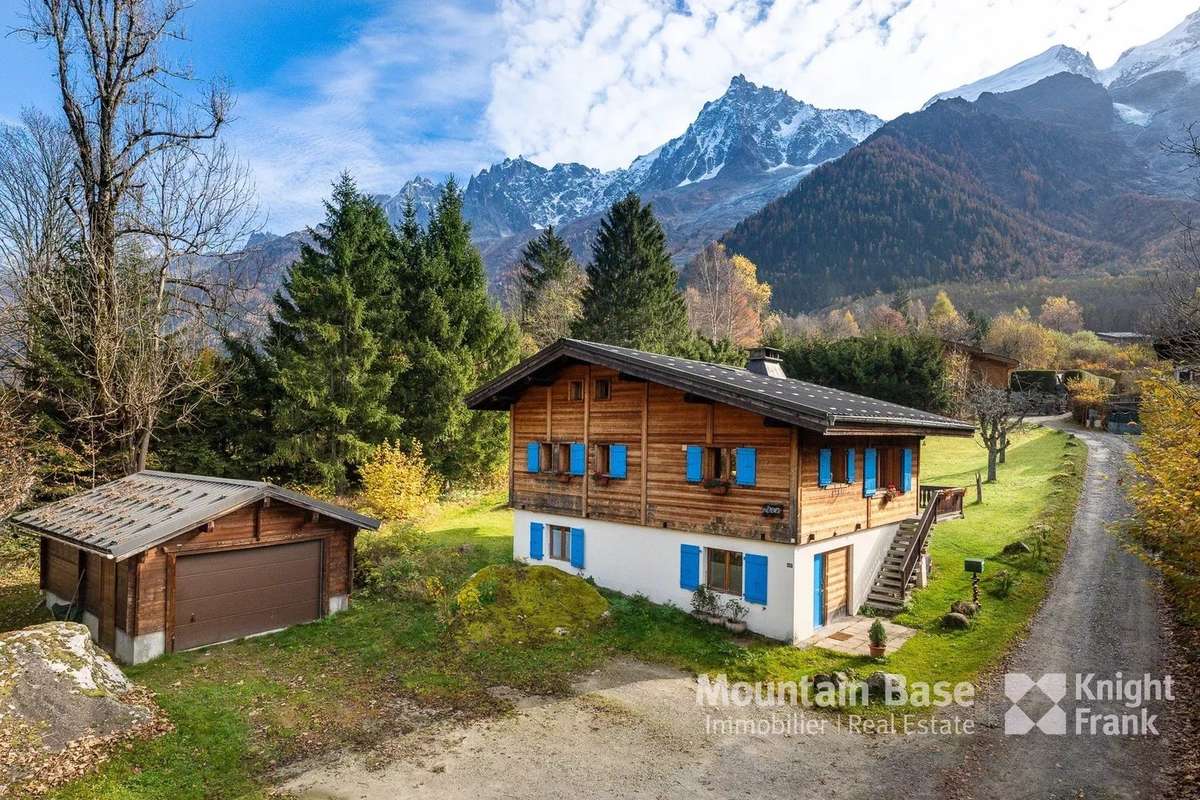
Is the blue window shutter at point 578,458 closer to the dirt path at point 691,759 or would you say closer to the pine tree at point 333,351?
the dirt path at point 691,759

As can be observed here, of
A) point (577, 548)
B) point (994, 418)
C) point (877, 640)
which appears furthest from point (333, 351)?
point (994, 418)

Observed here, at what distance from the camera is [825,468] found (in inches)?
651

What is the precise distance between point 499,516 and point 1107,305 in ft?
330

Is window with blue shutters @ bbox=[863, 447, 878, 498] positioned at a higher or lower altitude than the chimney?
lower

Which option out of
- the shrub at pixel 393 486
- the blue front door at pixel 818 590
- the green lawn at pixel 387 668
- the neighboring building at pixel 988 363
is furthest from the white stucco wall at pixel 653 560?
the neighboring building at pixel 988 363

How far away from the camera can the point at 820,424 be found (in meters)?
14.0

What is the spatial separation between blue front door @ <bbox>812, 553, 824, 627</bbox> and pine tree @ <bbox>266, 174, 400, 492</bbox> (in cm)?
2088

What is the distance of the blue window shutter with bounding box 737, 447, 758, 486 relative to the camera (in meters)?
16.2

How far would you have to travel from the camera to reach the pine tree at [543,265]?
186 ft

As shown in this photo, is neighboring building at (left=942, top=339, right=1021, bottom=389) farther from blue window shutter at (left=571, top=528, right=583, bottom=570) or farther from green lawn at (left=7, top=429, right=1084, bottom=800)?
blue window shutter at (left=571, top=528, right=583, bottom=570)

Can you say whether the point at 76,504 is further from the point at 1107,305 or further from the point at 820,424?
the point at 1107,305

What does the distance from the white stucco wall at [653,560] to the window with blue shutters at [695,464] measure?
154 cm

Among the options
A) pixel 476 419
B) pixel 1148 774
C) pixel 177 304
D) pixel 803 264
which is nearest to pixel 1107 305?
pixel 803 264

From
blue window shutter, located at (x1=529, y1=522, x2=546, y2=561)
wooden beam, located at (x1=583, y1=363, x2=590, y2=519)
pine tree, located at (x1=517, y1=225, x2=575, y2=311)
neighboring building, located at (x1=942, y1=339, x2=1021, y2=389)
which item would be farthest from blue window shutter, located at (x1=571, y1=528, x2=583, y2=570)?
neighboring building, located at (x1=942, y1=339, x2=1021, y2=389)
